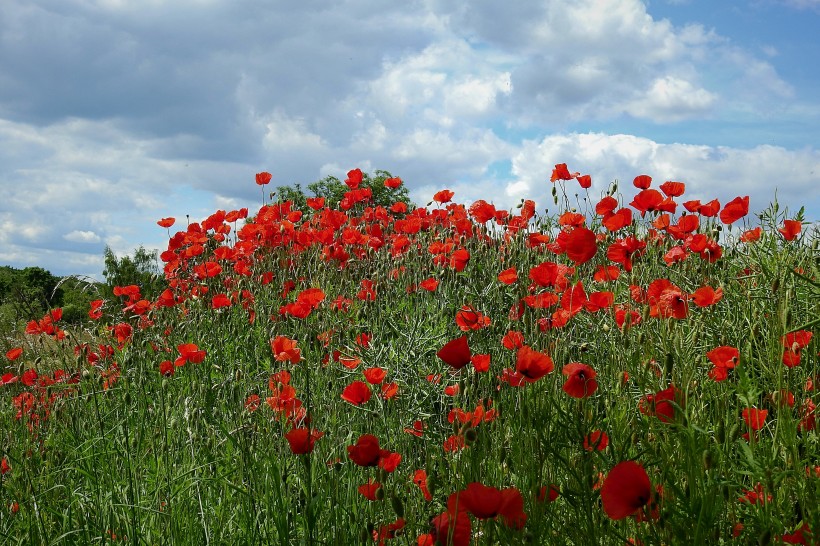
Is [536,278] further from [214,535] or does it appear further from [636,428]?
[214,535]

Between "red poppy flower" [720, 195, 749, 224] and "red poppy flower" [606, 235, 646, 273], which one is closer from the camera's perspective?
"red poppy flower" [606, 235, 646, 273]

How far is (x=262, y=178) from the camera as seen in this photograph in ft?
19.3

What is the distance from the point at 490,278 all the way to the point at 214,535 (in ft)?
8.68

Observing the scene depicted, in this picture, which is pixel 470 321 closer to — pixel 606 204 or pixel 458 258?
pixel 458 258

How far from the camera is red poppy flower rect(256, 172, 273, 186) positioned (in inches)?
231

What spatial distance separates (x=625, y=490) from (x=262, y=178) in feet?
15.8

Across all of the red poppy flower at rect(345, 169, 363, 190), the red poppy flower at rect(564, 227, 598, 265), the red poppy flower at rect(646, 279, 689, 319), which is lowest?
the red poppy flower at rect(646, 279, 689, 319)

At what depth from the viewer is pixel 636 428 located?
7.20 ft

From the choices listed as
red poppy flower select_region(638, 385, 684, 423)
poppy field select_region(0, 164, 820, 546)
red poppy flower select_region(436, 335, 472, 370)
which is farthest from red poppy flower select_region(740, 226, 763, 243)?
red poppy flower select_region(436, 335, 472, 370)

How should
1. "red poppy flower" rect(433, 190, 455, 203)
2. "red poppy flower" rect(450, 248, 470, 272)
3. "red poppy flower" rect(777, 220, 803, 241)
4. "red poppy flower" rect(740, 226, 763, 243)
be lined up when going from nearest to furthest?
"red poppy flower" rect(777, 220, 803, 241), "red poppy flower" rect(450, 248, 470, 272), "red poppy flower" rect(740, 226, 763, 243), "red poppy flower" rect(433, 190, 455, 203)

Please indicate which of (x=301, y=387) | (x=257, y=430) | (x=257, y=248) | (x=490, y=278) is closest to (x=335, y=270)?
(x=257, y=248)

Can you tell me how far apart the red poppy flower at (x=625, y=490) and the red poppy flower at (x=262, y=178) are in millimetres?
4773

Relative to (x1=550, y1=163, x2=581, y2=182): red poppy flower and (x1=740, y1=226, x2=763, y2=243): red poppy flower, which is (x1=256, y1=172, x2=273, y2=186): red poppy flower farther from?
(x1=740, y1=226, x2=763, y2=243): red poppy flower

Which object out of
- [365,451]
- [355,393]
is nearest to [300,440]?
[365,451]
